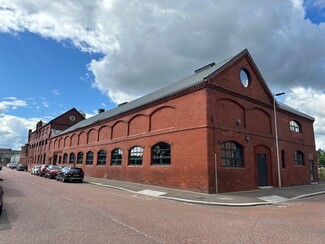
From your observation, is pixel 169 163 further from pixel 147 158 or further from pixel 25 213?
pixel 25 213

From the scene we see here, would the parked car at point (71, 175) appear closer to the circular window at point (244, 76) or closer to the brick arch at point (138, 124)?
the brick arch at point (138, 124)

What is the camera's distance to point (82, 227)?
7.07 m

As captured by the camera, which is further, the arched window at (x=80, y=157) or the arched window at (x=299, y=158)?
the arched window at (x=80, y=157)

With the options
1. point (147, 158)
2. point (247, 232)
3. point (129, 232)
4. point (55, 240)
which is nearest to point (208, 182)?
point (147, 158)

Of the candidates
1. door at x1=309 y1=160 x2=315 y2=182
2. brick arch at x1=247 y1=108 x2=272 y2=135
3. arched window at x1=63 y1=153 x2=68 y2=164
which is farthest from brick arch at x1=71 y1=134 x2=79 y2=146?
door at x1=309 y1=160 x2=315 y2=182

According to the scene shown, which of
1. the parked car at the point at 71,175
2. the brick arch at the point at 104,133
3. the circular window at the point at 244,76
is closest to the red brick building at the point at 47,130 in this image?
the brick arch at the point at 104,133

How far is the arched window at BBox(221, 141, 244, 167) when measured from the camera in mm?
18281

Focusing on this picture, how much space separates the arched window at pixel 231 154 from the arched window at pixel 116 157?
1222 centimetres

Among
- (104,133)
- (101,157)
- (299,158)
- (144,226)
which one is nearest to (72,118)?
(104,133)

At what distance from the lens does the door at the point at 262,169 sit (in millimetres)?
20938

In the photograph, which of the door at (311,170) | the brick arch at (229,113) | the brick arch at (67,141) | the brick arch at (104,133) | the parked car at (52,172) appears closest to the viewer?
the brick arch at (229,113)

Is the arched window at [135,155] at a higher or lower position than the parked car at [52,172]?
higher

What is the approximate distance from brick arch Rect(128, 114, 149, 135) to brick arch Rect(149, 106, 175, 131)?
0.83m

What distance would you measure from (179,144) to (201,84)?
4532mm
